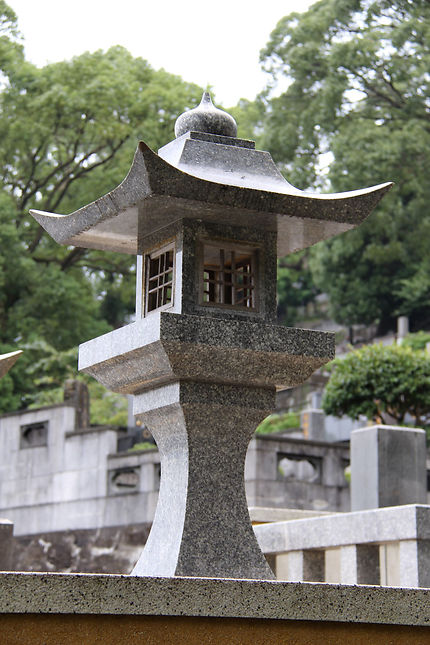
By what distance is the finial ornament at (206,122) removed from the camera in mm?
7359

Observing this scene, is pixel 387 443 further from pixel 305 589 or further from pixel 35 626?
pixel 35 626

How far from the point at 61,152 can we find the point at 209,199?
2814 cm

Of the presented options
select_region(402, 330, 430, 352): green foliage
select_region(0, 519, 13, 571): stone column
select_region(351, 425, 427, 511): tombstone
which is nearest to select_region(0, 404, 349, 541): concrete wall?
select_region(351, 425, 427, 511): tombstone

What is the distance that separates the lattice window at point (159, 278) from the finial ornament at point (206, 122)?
0.83 m

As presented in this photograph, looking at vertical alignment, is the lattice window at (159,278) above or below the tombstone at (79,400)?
below

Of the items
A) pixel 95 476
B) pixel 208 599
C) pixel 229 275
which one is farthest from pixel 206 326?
pixel 95 476

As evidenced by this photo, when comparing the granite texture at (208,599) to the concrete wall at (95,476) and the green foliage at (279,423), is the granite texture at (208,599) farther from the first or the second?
the green foliage at (279,423)

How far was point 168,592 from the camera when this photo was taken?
5254mm

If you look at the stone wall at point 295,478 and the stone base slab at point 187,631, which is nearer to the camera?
the stone base slab at point 187,631

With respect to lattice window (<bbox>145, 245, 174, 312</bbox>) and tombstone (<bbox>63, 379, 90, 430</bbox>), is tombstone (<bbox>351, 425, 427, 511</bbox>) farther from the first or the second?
tombstone (<bbox>63, 379, 90, 430</bbox>)

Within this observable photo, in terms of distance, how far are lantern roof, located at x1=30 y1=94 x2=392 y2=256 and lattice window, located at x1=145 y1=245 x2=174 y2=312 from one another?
16cm

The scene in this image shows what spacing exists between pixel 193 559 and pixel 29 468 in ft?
44.5

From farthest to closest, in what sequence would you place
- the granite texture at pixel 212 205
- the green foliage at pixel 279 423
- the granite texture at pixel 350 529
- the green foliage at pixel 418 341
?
the green foliage at pixel 418 341, the green foliage at pixel 279 423, the granite texture at pixel 350 529, the granite texture at pixel 212 205

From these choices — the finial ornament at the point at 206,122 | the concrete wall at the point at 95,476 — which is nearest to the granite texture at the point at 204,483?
the finial ornament at the point at 206,122
